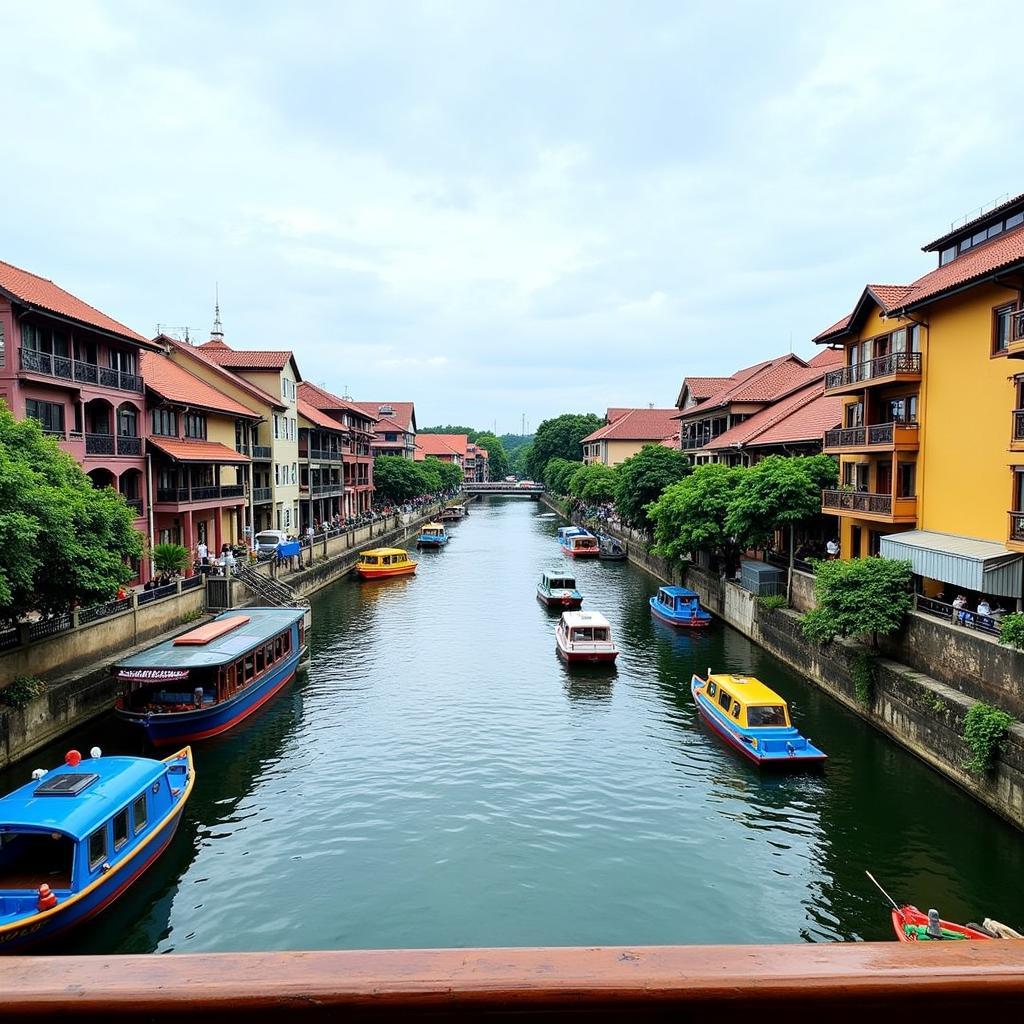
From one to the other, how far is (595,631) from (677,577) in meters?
21.2

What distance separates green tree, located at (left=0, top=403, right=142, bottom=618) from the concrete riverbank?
23268 millimetres

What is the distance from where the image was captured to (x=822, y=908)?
52.0 feet

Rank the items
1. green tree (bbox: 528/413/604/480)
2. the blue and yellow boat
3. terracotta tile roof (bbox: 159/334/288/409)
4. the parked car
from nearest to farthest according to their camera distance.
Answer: the blue and yellow boat
the parked car
terracotta tile roof (bbox: 159/334/288/409)
green tree (bbox: 528/413/604/480)

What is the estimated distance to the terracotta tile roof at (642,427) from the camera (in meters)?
107

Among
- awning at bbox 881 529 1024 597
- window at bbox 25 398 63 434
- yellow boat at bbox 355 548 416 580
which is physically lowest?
yellow boat at bbox 355 548 416 580

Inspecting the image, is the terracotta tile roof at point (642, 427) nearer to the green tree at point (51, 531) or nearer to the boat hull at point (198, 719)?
the boat hull at point (198, 719)

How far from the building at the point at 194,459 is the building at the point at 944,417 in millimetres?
32040

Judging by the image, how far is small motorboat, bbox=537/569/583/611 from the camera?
4614cm

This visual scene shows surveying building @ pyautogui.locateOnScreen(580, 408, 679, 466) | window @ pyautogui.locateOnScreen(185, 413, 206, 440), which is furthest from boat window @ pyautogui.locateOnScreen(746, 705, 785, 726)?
building @ pyautogui.locateOnScreen(580, 408, 679, 466)

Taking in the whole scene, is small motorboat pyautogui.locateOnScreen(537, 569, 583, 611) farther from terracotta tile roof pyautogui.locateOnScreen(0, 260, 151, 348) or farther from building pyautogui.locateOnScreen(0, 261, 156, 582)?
terracotta tile roof pyautogui.locateOnScreen(0, 260, 151, 348)

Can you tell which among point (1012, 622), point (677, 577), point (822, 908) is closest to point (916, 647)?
point (1012, 622)

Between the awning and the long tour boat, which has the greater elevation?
the awning

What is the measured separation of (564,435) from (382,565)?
97.6 m

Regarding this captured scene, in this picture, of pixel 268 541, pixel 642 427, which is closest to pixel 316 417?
pixel 268 541
